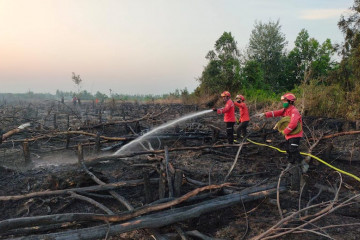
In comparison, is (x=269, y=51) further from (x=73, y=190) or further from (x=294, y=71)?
(x=73, y=190)

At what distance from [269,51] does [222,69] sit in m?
11.0

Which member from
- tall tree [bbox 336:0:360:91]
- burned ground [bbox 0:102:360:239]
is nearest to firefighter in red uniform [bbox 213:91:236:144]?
burned ground [bbox 0:102:360:239]

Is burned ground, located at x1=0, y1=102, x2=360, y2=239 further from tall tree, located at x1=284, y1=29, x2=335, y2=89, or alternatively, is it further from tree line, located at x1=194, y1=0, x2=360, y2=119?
tall tree, located at x1=284, y1=29, x2=335, y2=89

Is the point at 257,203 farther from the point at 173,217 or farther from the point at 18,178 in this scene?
the point at 18,178

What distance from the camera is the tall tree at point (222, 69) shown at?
25844mm

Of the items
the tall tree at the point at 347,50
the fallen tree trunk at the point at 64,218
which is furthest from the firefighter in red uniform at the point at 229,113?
the tall tree at the point at 347,50

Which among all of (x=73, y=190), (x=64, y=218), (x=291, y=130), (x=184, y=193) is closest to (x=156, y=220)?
(x=64, y=218)

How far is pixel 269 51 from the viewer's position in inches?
1336

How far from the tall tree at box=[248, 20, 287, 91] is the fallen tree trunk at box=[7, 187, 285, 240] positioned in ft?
101

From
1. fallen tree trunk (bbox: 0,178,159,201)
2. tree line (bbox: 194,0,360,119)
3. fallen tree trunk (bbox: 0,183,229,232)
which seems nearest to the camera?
fallen tree trunk (bbox: 0,183,229,232)

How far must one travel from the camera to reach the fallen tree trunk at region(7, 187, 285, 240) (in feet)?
9.74

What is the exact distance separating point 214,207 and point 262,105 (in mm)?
17456

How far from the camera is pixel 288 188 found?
4738 mm

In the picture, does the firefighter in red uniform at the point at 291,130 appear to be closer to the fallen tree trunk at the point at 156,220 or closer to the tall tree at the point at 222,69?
the fallen tree trunk at the point at 156,220
